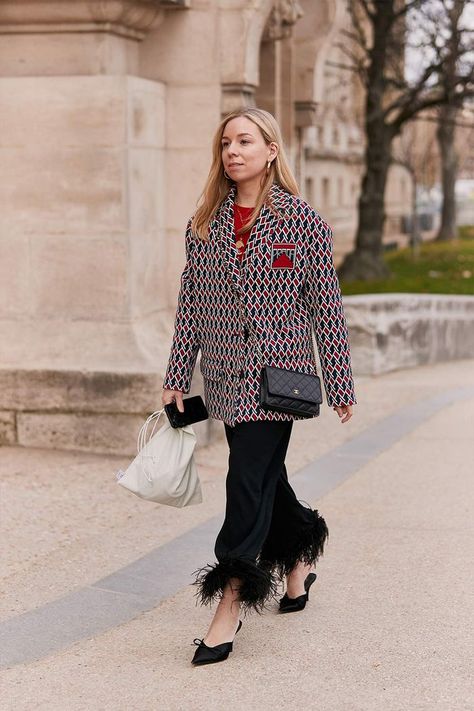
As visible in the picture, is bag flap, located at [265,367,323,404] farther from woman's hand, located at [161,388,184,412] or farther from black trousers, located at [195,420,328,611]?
woman's hand, located at [161,388,184,412]

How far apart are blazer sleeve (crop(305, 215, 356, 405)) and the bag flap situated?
0.34 feet

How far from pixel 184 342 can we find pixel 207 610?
1048 millimetres

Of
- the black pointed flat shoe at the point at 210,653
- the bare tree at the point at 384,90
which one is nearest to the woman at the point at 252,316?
the black pointed flat shoe at the point at 210,653

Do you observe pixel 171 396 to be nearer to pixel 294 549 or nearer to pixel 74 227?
pixel 294 549

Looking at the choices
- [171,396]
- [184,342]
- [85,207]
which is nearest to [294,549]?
[171,396]

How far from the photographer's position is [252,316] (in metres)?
4.41

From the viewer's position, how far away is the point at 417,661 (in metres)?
4.33

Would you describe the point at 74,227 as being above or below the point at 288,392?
above

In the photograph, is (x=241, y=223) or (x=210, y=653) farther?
(x=241, y=223)

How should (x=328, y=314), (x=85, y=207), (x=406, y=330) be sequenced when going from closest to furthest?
(x=328, y=314) < (x=85, y=207) < (x=406, y=330)

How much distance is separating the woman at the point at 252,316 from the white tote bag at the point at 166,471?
0.56 feet

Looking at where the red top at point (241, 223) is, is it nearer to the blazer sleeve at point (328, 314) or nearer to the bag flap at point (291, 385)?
the blazer sleeve at point (328, 314)

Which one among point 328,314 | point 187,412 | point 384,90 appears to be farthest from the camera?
point 384,90

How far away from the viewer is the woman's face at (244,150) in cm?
443
